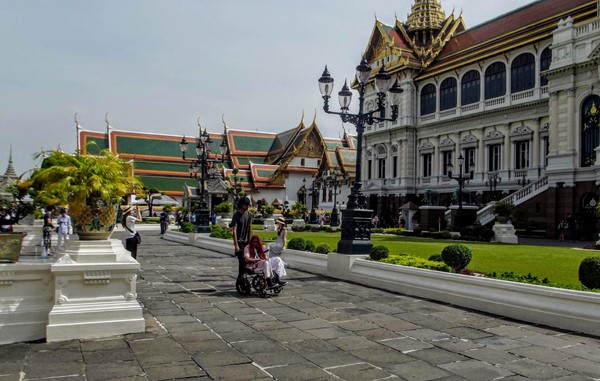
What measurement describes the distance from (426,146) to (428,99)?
4089mm

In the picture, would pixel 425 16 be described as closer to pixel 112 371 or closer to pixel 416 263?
pixel 416 263

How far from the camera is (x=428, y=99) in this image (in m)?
44.8

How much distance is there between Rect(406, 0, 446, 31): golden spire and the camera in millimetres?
49250

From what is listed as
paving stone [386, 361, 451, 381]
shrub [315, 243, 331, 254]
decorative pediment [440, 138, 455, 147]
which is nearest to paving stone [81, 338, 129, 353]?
paving stone [386, 361, 451, 381]

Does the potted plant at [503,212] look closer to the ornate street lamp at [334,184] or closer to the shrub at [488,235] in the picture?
the shrub at [488,235]

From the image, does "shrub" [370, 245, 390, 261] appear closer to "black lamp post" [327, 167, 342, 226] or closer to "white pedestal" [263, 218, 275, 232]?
"white pedestal" [263, 218, 275, 232]

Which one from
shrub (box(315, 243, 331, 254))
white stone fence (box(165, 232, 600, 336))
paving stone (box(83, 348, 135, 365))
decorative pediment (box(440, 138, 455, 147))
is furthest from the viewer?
decorative pediment (box(440, 138, 455, 147))

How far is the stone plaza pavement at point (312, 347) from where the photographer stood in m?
5.13

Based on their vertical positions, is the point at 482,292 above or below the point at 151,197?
below

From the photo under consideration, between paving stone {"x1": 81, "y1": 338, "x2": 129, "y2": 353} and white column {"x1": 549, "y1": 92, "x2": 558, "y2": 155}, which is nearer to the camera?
paving stone {"x1": 81, "y1": 338, "x2": 129, "y2": 353}

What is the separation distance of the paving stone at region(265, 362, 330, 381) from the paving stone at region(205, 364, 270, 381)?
125mm

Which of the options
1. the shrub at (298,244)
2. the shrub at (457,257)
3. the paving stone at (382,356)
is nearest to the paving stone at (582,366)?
the paving stone at (382,356)

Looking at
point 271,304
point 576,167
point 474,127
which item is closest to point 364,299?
point 271,304

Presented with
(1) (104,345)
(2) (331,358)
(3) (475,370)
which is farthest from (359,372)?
(1) (104,345)
